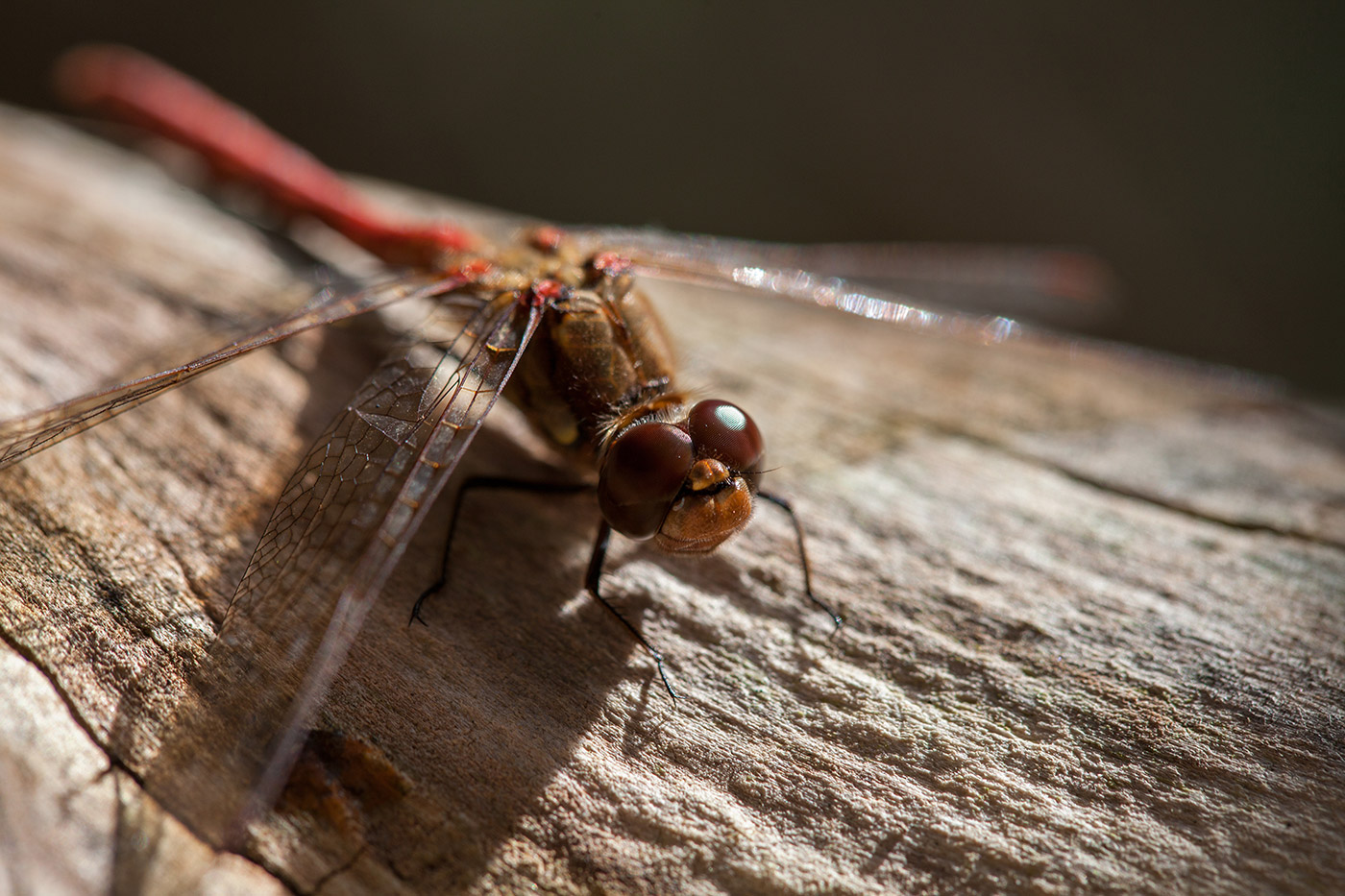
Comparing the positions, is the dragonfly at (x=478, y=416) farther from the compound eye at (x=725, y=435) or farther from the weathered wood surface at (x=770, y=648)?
the weathered wood surface at (x=770, y=648)

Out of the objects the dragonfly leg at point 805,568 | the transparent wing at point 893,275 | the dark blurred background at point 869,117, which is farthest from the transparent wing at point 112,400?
the dark blurred background at point 869,117

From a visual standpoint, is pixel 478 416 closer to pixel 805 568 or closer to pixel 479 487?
pixel 479 487

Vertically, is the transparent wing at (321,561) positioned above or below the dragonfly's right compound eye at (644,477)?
below

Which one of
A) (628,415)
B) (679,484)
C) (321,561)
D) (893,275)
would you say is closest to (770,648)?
(679,484)

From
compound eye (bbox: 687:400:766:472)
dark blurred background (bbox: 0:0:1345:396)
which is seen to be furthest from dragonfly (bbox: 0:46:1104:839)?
dark blurred background (bbox: 0:0:1345:396)

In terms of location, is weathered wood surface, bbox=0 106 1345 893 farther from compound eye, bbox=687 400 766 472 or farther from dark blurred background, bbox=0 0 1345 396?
dark blurred background, bbox=0 0 1345 396

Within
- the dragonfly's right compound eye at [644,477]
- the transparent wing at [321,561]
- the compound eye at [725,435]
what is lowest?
the transparent wing at [321,561]

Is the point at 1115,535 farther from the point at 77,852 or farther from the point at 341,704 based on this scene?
the point at 77,852
